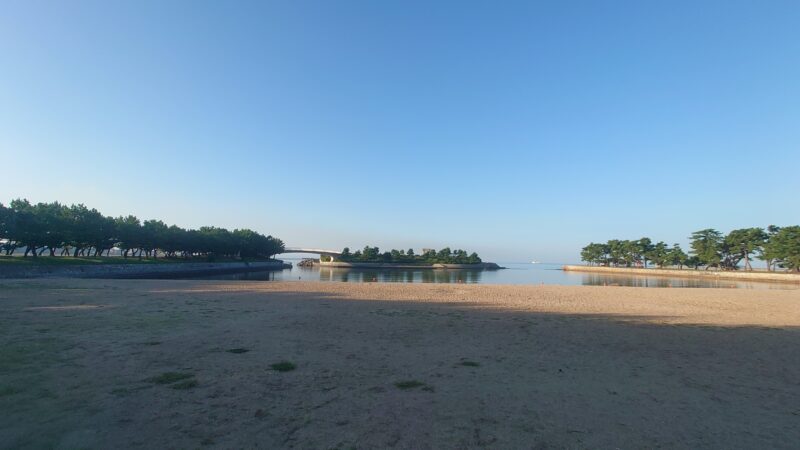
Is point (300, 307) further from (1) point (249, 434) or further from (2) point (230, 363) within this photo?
(1) point (249, 434)

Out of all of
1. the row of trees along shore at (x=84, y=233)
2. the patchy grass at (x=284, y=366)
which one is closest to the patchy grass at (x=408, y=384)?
the patchy grass at (x=284, y=366)

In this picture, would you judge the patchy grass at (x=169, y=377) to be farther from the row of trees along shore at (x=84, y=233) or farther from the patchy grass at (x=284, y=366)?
the row of trees along shore at (x=84, y=233)

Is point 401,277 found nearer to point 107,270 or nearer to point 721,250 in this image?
point 107,270

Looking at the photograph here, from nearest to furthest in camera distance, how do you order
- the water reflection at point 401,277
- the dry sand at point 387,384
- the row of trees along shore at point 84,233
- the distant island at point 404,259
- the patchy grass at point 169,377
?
the dry sand at point 387,384 → the patchy grass at point 169,377 → the row of trees along shore at point 84,233 → the water reflection at point 401,277 → the distant island at point 404,259

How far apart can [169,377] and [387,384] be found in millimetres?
3651

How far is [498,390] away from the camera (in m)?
6.47

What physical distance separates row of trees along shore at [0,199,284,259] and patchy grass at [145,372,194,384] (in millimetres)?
47031

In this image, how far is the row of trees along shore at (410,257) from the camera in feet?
383

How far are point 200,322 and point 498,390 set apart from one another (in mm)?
9848

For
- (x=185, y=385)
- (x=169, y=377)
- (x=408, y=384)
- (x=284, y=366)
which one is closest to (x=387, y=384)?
(x=408, y=384)

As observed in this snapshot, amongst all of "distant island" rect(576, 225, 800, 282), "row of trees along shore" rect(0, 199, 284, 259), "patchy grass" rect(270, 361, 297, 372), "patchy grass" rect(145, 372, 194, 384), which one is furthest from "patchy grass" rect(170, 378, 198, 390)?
"distant island" rect(576, 225, 800, 282)

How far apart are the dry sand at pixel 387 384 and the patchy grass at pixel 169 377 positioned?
98 millimetres

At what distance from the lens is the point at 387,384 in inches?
263

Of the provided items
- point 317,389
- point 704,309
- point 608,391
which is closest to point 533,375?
point 608,391
